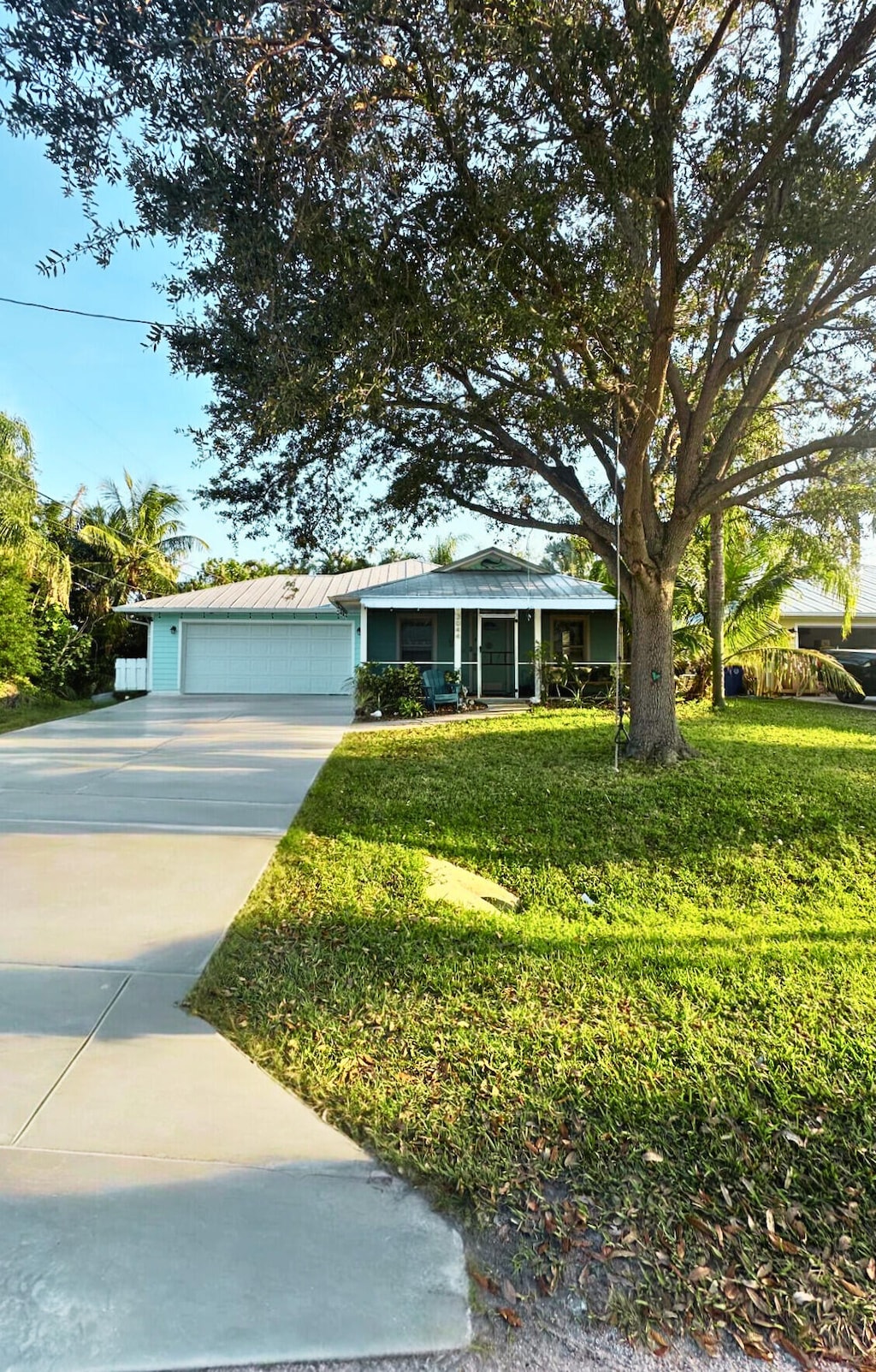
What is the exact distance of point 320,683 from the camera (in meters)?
21.2

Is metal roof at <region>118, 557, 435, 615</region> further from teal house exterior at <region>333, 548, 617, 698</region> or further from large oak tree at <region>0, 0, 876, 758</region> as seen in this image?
large oak tree at <region>0, 0, 876, 758</region>

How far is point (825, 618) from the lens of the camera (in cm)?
2116

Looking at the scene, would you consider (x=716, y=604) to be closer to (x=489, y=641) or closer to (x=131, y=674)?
(x=489, y=641)

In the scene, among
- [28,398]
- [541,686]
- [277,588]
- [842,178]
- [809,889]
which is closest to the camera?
[809,889]

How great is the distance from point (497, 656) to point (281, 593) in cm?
764

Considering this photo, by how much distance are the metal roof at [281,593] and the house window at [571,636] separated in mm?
5173

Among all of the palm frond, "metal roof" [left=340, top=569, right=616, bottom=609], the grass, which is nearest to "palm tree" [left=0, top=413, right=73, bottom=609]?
"metal roof" [left=340, top=569, right=616, bottom=609]

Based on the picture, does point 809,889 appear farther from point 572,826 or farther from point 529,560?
point 529,560

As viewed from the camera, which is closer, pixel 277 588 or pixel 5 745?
pixel 5 745

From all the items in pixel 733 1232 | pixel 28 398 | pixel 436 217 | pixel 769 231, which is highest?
pixel 28 398

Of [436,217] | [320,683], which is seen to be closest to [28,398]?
[320,683]

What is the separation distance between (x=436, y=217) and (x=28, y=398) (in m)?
16.5

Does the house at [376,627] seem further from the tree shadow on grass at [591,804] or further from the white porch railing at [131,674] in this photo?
the tree shadow on grass at [591,804]

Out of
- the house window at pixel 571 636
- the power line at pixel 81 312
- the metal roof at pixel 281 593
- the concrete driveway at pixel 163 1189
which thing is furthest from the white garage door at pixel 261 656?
the concrete driveway at pixel 163 1189
